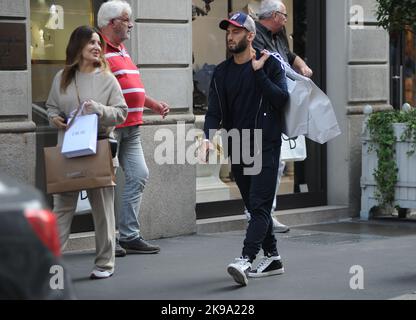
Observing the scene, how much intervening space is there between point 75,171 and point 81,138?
0.76ft

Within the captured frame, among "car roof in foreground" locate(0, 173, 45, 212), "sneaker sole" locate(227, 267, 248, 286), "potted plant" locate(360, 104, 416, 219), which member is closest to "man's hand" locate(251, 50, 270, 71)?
"sneaker sole" locate(227, 267, 248, 286)

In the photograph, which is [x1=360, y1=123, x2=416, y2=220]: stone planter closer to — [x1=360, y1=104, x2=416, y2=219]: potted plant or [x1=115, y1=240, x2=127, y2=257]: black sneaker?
[x1=360, y1=104, x2=416, y2=219]: potted plant

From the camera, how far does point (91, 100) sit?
738cm

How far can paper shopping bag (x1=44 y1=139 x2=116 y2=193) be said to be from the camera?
7105 millimetres

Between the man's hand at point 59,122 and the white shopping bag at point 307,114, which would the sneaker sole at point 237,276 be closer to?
the white shopping bag at point 307,114

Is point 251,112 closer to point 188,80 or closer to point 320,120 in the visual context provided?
point 320,120

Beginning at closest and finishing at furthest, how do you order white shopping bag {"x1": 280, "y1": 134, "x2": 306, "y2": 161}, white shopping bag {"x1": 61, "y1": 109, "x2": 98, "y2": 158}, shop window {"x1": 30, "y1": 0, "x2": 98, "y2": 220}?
1. white shopping bag {"x1": 61, "y1": 109, "x2": 98, "y2": 158}
2. shop window {"x1": 30, "y1": 0, "x2": 98, "y2": 220}
3. white shopping bag {"x1": 280, "y1": 134, "x2": 306, "y2": 161}

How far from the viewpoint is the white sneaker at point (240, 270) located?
7207 mm

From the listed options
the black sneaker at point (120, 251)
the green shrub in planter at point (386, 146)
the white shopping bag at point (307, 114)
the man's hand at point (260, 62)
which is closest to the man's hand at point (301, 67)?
the green shrub in planter at point (386, 146)

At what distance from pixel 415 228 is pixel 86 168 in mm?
4809

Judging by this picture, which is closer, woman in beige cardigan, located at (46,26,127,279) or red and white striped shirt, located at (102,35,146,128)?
woman in beige cardigan, located at (46,26,127,279)

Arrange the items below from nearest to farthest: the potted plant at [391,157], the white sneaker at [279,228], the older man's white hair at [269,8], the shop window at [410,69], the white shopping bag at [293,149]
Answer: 1. the older man's white hair at [269,8]
2. the white sneaker at [279,228]
3. the white shopping bag at [293,149]
4. the potted plant at [391,157]
5. the shop window at [410,69]

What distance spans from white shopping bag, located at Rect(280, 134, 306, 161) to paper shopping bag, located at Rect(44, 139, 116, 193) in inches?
151

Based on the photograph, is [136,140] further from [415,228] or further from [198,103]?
[415,228]
